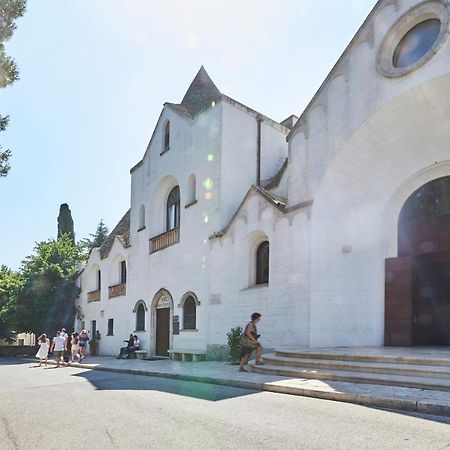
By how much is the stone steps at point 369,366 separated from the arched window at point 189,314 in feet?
24.0

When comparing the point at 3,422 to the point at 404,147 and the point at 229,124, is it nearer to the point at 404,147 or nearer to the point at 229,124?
the point at 404,147

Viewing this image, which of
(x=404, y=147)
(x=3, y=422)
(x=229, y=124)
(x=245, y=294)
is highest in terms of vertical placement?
(x=229, y=124)

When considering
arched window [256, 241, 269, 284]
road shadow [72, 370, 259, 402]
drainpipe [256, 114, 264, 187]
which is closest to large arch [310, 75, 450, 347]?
arched window [256, 241, 269, 284]

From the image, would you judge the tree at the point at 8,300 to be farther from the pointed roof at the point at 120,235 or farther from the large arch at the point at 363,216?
the large arch at the point at 363,216

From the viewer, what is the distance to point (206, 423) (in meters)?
6.27

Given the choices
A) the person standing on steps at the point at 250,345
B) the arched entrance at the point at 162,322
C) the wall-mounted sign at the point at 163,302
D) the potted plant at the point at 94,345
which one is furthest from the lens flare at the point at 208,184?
the potted plant at the point at 94,345

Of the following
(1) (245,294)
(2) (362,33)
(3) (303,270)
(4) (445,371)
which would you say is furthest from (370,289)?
(2) (362,33)

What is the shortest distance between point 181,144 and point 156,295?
692cm

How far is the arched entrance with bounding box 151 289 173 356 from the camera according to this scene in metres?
21.1

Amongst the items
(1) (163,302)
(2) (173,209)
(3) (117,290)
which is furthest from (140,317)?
(2) (173,209)

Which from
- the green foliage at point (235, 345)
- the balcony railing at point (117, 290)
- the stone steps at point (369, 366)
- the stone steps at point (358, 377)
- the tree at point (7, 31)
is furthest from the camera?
the balcony railing at point (117, 290)

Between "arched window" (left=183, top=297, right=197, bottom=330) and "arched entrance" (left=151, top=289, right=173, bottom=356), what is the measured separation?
1.08 m

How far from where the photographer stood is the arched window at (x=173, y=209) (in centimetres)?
2230

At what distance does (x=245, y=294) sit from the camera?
1619 cm
